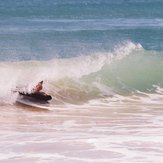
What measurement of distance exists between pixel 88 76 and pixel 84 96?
319 centimetres

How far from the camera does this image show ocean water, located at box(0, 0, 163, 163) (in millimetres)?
14555

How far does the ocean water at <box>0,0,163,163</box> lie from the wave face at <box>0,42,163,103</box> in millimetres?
34

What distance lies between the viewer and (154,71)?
2753 centimetres

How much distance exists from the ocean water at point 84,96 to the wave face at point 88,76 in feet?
0.11

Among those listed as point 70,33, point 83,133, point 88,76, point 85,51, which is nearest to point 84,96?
point 88,76

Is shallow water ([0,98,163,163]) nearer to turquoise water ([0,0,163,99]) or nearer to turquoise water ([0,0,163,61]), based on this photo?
turquoise water ([0,0,163,99])

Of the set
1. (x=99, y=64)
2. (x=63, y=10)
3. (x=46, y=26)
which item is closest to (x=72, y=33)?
(x=46, y=26)

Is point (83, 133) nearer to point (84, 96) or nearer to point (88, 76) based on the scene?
point (84, 96)

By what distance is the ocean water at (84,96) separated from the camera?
14555 mm

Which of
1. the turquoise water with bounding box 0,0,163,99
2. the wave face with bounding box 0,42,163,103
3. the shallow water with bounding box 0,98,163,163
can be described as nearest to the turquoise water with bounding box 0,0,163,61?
the turquoise water with bounding box 0,0,163,99

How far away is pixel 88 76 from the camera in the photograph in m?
24.7

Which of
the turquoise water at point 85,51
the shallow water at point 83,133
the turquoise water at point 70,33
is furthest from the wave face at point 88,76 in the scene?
the turquoise water at point 70,33

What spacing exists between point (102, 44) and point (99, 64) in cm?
940

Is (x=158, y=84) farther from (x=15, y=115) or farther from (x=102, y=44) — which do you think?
(x=102, y=44)
